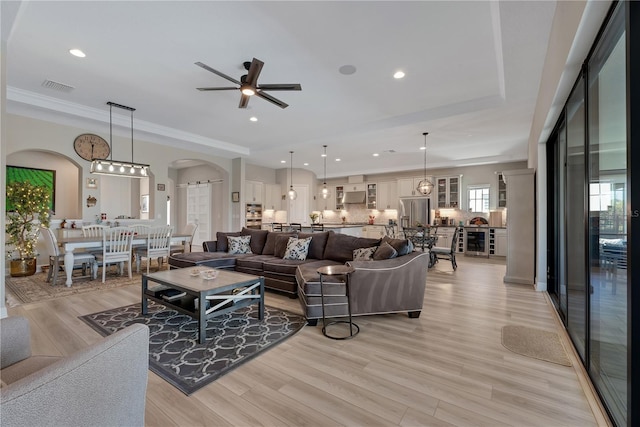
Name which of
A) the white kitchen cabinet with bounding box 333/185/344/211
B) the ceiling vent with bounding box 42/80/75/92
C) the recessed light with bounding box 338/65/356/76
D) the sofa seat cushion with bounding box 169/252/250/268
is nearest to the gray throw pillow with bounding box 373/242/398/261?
the recessed light with bounding box 338/65/356/76

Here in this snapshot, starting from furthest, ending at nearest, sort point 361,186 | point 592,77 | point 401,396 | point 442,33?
point 361,186, point 442,33, point 592,77, point 401,396

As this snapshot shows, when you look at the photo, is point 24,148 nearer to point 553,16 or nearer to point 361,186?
point 553,16

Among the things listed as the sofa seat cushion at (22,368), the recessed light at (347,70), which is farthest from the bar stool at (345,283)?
the recessed light at (347,70)

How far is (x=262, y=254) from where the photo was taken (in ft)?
17.7

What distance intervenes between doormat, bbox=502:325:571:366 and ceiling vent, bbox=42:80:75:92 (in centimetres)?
662

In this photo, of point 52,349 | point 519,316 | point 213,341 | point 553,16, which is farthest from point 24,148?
point 519,316

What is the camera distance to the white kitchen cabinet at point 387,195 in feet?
32.4

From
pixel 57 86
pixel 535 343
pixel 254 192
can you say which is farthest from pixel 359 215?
pixel 57 86

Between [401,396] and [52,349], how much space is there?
9.89 ft

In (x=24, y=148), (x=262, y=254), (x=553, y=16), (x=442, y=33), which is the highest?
(x=442, y=33)

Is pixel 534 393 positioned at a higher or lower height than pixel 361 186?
lower

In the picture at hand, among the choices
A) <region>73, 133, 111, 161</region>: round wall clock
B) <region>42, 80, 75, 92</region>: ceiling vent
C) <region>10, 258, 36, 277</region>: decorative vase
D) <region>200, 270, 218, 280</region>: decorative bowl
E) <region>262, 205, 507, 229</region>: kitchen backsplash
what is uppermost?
<region>42, 80, 75, 92</region>: ceiling vent

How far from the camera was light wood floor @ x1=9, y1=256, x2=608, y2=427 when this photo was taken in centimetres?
171

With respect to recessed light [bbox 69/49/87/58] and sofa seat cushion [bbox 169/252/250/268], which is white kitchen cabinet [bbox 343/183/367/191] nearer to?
sofa seat cushion [bbox 169/252/250/268]
